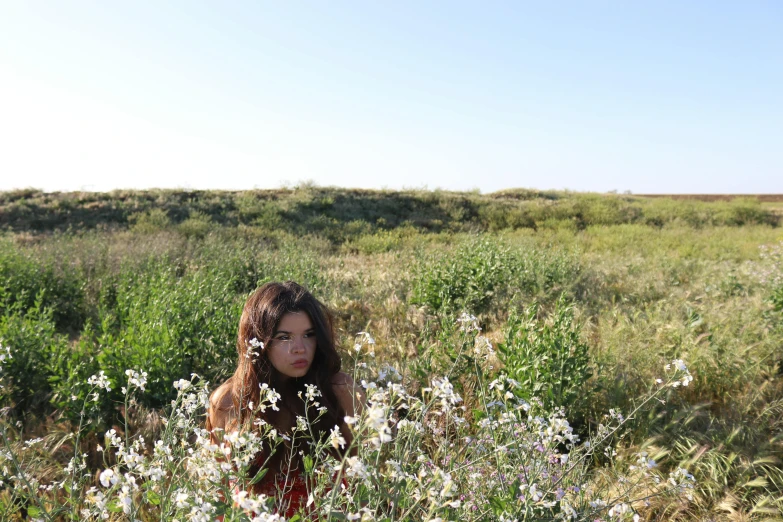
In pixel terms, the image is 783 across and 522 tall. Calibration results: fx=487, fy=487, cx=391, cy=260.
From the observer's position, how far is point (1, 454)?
1.47 meters

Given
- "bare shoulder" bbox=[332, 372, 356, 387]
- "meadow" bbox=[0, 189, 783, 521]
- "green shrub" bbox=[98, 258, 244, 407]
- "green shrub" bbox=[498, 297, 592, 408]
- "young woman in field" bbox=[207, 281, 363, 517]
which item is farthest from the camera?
"green shrub" bbox=[98, 258, 244, 407]

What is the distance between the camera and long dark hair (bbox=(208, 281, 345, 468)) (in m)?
2.52

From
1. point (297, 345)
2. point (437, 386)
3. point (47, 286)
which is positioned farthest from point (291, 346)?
point (47, 286)

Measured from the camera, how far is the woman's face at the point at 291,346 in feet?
8.29

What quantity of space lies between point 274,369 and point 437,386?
142 cm

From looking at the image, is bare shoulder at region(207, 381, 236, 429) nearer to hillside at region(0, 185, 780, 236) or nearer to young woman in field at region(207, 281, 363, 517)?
young woman in field at region(207, 281, 363, 517)

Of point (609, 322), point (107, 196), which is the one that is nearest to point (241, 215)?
point (107, 196)

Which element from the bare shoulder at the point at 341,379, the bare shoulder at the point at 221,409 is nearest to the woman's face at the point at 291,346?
the bare shoulder at the point at 341,379

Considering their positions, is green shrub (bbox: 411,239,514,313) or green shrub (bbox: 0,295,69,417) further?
green shrub (bbox: 411,239,514,313)

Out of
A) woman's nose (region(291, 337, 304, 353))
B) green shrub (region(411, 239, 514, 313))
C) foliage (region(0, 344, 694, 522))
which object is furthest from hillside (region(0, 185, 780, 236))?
foliage (region(0, 344, 694, 522))

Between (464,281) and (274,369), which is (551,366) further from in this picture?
(464,281)

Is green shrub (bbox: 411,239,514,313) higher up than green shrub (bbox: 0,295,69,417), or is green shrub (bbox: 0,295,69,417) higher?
green shrub (bbox: 411,239,514,313)

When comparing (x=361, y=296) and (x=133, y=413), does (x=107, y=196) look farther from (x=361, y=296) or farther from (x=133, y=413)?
(x=133, y=413)

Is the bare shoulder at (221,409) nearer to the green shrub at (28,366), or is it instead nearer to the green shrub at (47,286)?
the green shrub at (28,366)
